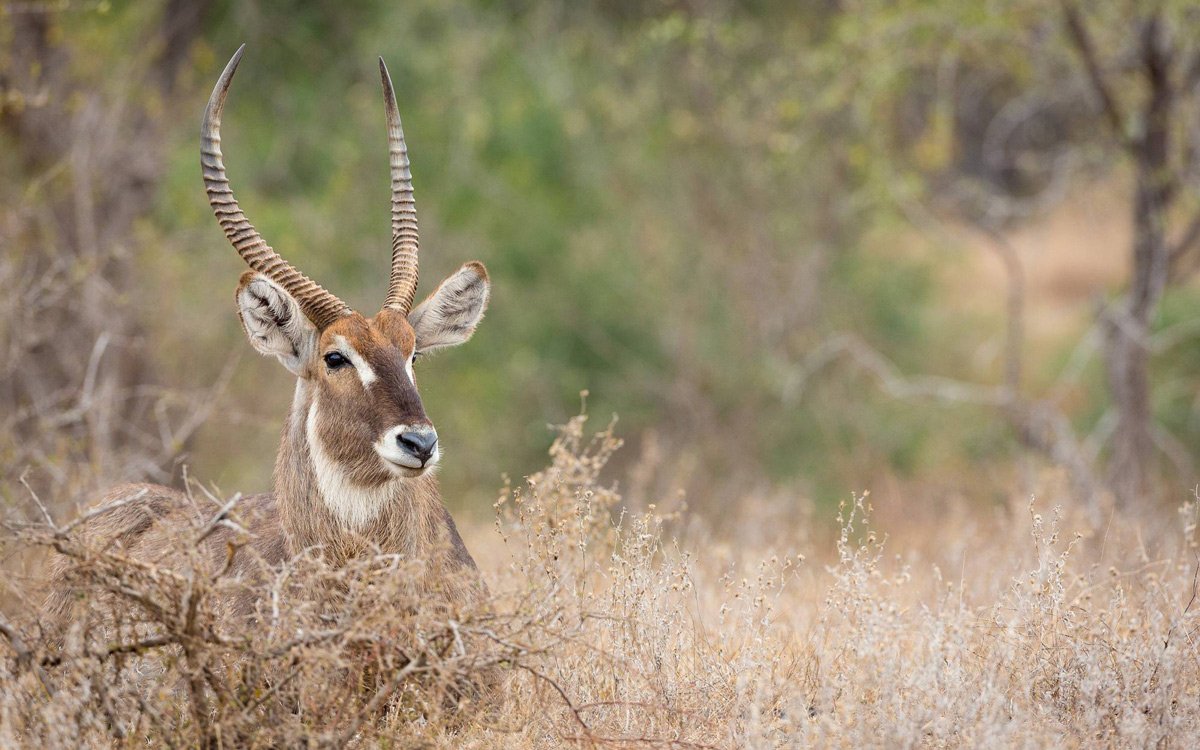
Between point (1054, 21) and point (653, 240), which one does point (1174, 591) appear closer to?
point (1054, 21)

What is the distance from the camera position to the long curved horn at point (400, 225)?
575 centimetres

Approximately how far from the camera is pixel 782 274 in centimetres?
1634

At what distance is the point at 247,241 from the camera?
5.50 metres

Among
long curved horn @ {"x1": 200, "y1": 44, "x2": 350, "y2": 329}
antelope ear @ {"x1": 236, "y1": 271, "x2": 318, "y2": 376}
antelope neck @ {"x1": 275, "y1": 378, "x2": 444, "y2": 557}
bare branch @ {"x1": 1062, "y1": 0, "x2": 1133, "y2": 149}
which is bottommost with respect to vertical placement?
antelope neck @ {"x1": 275, "y1": 378, "x2": 444, "y2": 557}

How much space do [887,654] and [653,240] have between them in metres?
11.9

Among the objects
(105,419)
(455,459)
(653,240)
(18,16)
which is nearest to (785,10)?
(653,240)

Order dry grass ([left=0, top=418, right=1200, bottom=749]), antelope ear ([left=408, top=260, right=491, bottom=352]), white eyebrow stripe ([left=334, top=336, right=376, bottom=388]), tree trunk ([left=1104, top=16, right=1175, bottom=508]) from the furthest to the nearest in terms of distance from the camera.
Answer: tree trunk ([left=1104, top=16, right=1175, bottom=508]), antelope ear ([left=408, top=260, right=491, bottom=352]), white eyebrow stripe ([left=334, top=336, right=376, bottom=388]), dry grass ([left=0, top=418, right=1200, bottom=749])

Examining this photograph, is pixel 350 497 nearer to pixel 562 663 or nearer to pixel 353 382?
pixel 353 382

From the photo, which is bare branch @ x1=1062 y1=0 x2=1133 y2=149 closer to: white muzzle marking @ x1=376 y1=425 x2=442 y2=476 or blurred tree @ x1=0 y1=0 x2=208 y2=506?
white muzzle marking @ x1=376 y1=425 x2=442 y2=476

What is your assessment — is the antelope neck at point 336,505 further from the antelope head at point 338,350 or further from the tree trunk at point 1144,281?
the tree trunk at point 1144,281

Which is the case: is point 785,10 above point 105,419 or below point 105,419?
above

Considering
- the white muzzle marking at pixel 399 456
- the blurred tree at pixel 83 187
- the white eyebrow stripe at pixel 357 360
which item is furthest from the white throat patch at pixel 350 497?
the blurred tree at pixel 83 187

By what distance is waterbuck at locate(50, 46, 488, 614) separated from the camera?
207 inches

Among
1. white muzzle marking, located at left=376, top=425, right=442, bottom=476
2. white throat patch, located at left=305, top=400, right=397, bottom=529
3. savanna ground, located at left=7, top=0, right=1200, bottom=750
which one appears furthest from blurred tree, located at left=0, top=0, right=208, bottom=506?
white muzzle marking, located at left=376, top=425, right=442, bottom=476
